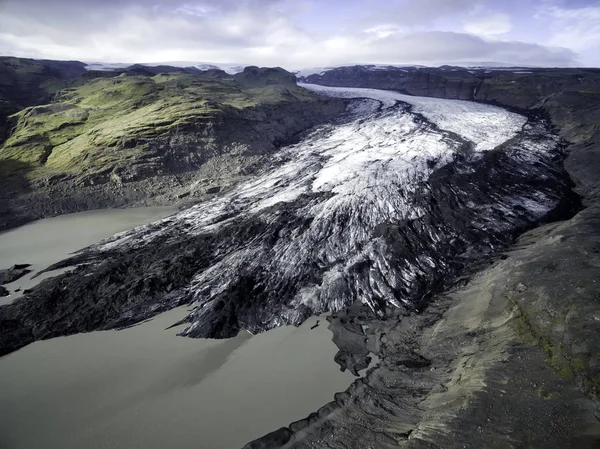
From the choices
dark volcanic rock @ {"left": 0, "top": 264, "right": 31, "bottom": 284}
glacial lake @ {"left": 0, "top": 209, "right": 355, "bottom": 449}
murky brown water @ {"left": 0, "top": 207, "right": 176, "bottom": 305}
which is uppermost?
murky brown water @ {"left": 0, "top": 207, "right": 176, "bottom": 305}

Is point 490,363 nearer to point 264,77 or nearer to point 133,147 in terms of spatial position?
point 133,147

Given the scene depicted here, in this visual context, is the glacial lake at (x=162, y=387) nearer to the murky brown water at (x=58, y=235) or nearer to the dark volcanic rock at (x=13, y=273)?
the dark volcanic rock at (x=13, y=273)

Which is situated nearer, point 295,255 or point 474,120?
point 295,255

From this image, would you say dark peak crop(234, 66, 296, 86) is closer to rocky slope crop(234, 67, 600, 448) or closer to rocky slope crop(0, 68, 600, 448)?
rocky slope crop(0, 68, 600, 448)

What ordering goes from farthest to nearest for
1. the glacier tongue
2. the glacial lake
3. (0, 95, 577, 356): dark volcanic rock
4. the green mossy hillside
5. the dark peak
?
the dark peak < the green mossy hillside < the glacier tongue < (0, 95, 577, 356): dark volcanic rock < the glacial lake

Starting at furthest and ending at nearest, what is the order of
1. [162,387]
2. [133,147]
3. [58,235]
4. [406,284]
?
[133,147] < [58,235] < [406,284] < [162,387]

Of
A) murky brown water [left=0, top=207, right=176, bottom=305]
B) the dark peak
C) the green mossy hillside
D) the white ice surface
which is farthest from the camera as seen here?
the dark peak

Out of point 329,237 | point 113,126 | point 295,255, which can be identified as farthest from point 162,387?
point 113,126

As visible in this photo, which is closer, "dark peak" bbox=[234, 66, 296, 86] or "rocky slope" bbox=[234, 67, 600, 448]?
"rocky slope" bbox=[234, 67, 600, 448]

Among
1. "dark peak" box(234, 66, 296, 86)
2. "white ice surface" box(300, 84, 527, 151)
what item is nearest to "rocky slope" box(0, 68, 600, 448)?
"white ice surface" box(300, 84, 527, 151)
